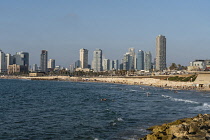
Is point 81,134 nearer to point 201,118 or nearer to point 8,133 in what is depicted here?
point 8,133

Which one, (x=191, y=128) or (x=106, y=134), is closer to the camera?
(x=191, y=128)

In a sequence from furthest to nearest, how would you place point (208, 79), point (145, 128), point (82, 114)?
1. point (208, 79)
2. point (82, 114)
3. point (145, 128)

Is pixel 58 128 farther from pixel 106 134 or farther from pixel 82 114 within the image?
pixel 82 114

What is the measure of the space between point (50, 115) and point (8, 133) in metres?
12.1

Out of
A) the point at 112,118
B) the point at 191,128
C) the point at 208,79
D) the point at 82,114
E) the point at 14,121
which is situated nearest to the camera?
the point at 191,128

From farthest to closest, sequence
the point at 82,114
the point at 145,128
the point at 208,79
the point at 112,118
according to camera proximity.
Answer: the point at 208,79, the point at 82,114, the point at 112,118, the point at 145,128

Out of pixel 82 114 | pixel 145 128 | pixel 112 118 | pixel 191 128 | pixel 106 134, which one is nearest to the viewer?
pixel 191 128

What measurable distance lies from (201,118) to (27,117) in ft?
78.8

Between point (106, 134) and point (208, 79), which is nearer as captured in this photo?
point (106, 134)

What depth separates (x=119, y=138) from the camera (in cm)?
2767

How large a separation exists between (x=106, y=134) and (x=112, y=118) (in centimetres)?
998

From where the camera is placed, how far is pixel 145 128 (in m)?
32.0

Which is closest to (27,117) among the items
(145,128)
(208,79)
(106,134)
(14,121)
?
(14,121)

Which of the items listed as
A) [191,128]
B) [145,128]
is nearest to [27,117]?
[145,128]
